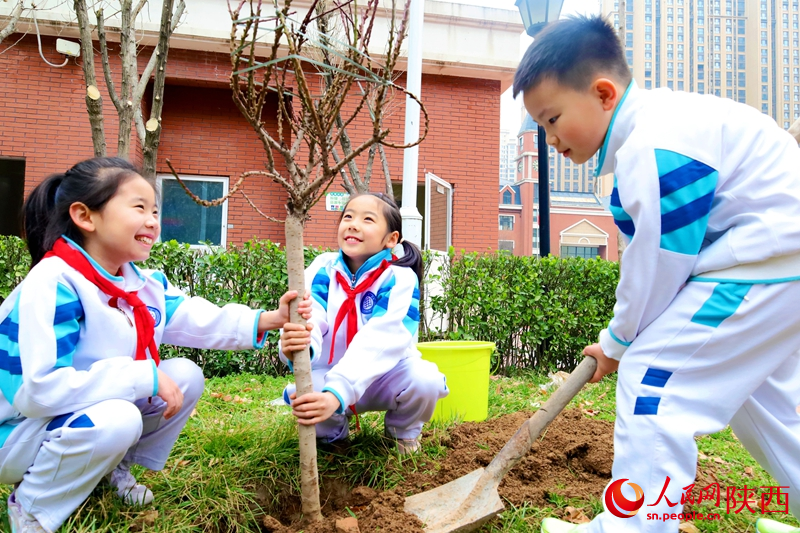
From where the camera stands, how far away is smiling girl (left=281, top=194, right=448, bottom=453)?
222 centimetres

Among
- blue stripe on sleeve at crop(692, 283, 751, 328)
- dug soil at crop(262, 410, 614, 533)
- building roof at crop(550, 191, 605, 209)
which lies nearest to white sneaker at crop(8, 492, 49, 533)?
dug soil at crop(262, 410, 614, 533)

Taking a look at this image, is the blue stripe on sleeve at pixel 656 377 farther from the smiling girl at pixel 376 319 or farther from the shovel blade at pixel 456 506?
the smiling girl at pixel 376 319

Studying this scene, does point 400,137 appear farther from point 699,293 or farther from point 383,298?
point 699,293

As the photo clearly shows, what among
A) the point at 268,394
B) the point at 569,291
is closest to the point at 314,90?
the point at 569,291

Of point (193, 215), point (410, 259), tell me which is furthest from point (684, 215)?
point (193, 215)

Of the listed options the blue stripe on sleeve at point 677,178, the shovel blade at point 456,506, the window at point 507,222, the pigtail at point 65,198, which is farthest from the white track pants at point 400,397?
the window at point 507,222

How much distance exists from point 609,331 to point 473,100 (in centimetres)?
834

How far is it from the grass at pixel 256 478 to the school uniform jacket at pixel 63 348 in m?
0.41

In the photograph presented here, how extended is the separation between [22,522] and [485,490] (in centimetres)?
149

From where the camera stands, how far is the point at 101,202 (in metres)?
1.82

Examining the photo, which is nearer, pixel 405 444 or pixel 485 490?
pixel 485 490

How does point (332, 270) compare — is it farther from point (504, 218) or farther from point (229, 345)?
point (504, 218)

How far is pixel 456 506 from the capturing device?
78.2 inches

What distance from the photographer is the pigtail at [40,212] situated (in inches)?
73.0
